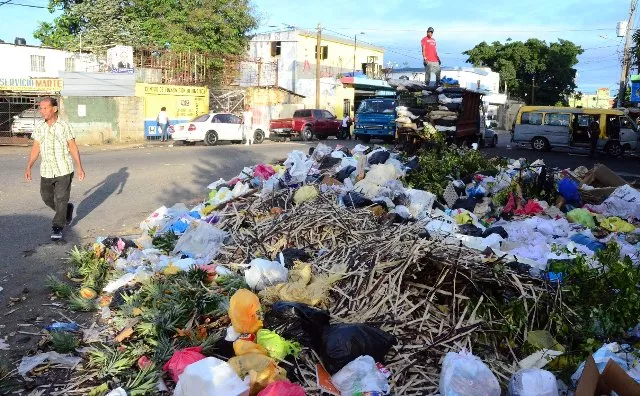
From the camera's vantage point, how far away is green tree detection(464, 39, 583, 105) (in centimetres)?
5416

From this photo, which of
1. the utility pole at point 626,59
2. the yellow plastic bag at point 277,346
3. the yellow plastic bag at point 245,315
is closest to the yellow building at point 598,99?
the utility pole at point 626,59

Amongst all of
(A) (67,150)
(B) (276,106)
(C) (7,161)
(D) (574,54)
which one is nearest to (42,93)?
(C) (7,161)

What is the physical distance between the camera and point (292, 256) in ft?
15.8

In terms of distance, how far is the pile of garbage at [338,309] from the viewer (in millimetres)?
3053

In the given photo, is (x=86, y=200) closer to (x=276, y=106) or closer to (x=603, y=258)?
(x=603, y=258)

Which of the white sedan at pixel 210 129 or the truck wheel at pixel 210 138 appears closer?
the white sedan at pixel 210 129

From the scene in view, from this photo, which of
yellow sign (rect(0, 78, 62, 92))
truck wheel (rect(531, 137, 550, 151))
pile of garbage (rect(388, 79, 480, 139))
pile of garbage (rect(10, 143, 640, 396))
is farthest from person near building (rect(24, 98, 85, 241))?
truck wheel (rect(531, 137, 550, 151))

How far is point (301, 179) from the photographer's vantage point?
307 inches

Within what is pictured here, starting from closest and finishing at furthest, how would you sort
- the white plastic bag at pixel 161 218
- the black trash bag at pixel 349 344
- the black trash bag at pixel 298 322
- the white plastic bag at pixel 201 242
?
the black trash bag at pixel 349 344 → the black trash bag at pixel 298 322 → the white plastic bag at pixel 201 242 → the white plastic bag at pixel 161 218

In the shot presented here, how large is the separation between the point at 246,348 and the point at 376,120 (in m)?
21.3

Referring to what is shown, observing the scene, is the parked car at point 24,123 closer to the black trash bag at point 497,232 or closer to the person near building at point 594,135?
the black trash bag at point 497,232

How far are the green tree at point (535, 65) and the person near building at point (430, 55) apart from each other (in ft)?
145

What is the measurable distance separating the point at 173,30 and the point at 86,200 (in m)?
25.3

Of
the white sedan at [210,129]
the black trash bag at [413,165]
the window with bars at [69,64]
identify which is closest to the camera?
the black trash bag at [413,165]
